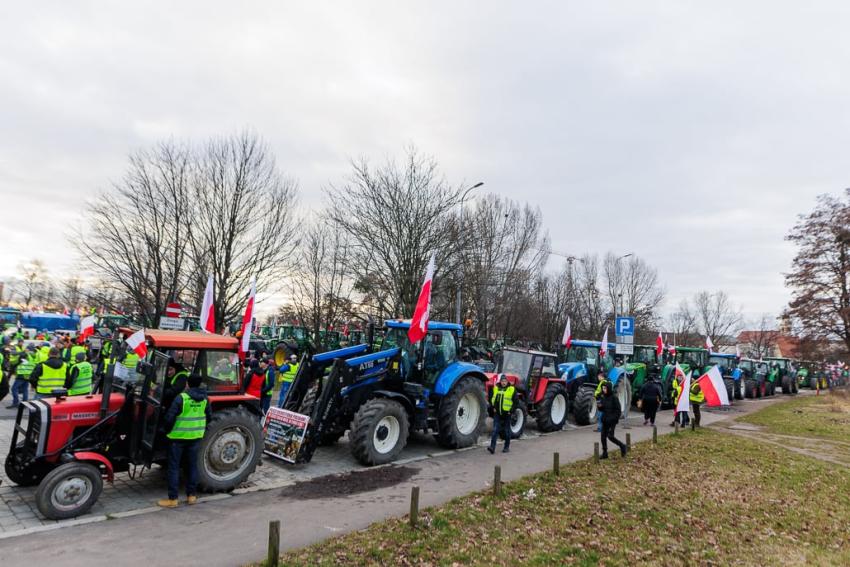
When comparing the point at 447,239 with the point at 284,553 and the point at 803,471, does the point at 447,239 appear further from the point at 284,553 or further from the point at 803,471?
the point at 284,553

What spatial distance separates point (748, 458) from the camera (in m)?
10.7

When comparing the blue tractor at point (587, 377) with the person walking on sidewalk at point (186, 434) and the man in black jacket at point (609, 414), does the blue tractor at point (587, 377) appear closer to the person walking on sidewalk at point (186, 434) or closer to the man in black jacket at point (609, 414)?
the man in black jacket at point (609, 414)

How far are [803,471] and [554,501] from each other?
6.53 meters

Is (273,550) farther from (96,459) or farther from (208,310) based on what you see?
(208,310)

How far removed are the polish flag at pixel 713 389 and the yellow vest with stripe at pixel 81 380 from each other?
16128 mm

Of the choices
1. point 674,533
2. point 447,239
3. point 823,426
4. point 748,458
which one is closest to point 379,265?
point 447,239

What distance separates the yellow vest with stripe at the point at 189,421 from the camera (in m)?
6.32

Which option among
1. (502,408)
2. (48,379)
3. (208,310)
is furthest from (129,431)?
(502,408)

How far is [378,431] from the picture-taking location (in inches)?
344

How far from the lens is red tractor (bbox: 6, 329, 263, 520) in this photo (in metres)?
5.87

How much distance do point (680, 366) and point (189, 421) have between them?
18.6 m

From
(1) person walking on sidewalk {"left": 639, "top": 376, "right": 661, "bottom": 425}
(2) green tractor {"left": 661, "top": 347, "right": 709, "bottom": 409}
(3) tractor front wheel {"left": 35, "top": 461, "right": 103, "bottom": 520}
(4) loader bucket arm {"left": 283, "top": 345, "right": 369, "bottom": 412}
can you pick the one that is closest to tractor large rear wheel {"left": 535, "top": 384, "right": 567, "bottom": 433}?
(1) person walking on sidewalk {"left": 639, "top": 376, "right": 661, "bottom": 425}

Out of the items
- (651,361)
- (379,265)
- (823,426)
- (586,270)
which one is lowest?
(823,426)

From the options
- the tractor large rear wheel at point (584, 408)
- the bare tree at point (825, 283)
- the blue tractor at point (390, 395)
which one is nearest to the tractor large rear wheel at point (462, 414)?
the blue tractor at point (390, 395)
